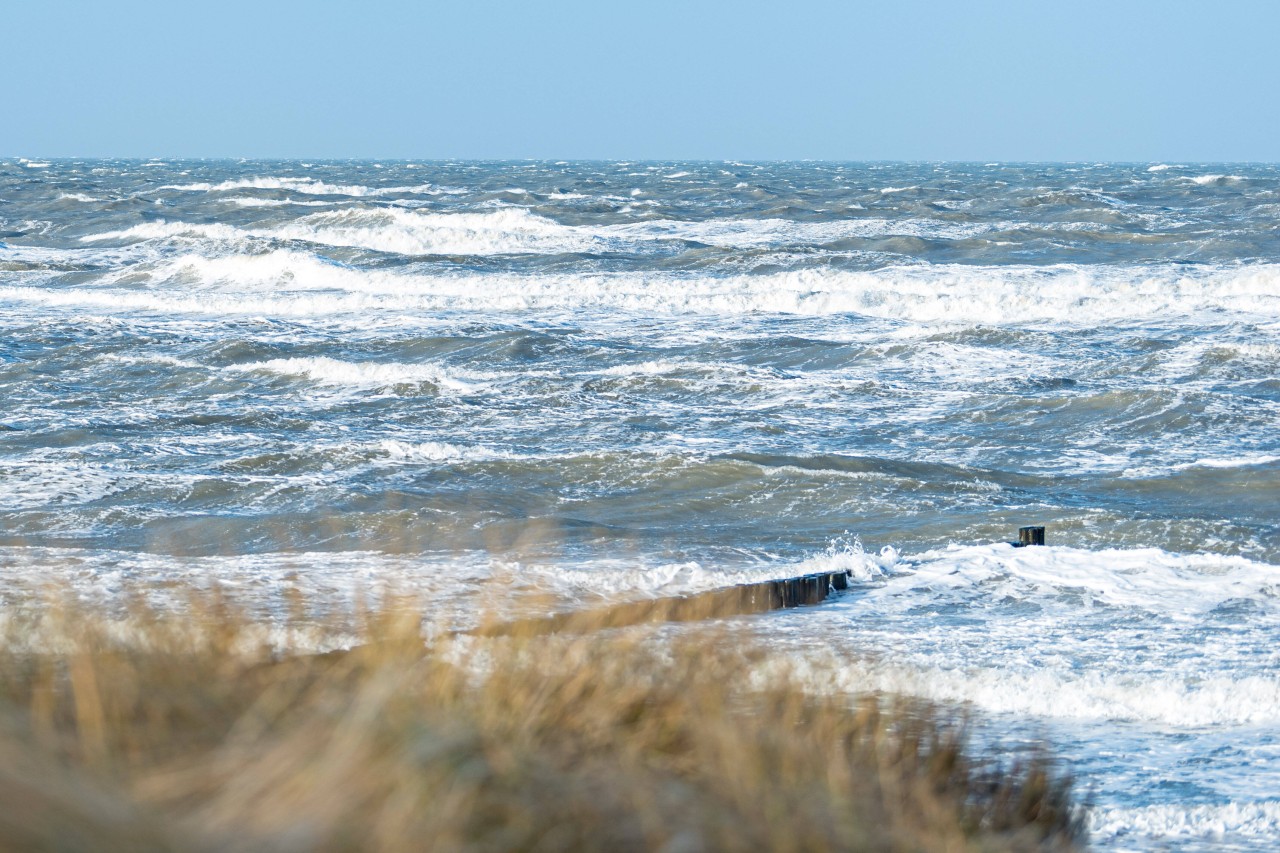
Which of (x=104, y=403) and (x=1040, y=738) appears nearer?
(x=1040, y=738)

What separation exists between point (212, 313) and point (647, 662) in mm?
22938

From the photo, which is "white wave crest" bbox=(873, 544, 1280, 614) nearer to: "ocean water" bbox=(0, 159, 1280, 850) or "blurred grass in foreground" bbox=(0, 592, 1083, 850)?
"ocean water" bbox=(0, 159, 1280, 850)

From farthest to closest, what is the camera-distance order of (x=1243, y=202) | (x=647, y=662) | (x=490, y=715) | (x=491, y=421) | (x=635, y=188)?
(x=635, y=188) < (x=1243, y=202) < (x=491, y=421) < (x=647, y=662) < (x=490, y=715)

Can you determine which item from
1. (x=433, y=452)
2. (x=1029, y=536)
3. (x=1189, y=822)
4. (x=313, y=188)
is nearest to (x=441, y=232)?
(x=433, y=452)

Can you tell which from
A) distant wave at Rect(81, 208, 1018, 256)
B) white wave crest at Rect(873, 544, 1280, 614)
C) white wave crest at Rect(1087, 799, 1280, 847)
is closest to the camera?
white wave crest at Rect(1087, 799, 1280, 847)

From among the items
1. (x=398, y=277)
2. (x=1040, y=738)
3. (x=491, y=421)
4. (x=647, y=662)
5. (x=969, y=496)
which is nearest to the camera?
(x=647, y=662)

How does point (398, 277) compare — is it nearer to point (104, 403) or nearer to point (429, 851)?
point (104, 403)

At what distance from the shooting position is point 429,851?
7.30 feet

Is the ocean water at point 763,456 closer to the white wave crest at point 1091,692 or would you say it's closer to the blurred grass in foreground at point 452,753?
the white wave crest at point 1091,692

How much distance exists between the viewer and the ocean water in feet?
19.9

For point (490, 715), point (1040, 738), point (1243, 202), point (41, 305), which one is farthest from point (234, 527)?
point (1243, 202)

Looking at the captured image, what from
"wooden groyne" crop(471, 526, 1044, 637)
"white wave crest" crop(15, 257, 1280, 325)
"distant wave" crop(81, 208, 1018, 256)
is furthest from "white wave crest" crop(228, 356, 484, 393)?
"distant wave" crop(81, 208, 1018, 256)

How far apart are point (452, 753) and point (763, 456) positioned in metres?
9.48

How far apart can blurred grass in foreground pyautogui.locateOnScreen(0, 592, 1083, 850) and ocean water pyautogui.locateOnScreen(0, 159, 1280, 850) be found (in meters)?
1.22
